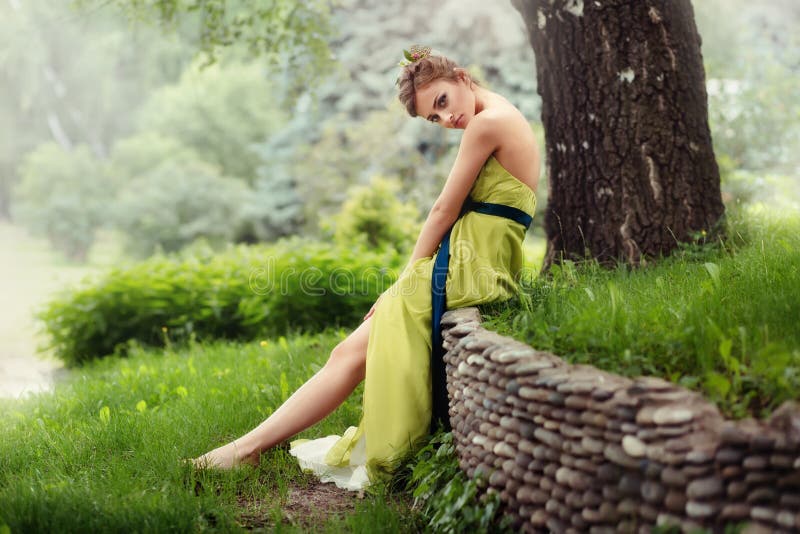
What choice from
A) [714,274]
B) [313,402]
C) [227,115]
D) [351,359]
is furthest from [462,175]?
[227,115]

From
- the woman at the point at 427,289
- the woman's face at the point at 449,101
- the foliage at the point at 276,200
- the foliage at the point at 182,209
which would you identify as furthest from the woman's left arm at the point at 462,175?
the foliage at the point at 182,209

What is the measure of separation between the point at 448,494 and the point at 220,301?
4.18 metres

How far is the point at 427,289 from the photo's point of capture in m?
3.12

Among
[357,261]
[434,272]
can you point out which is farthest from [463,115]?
[357,261]

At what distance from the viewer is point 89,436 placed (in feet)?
11.6

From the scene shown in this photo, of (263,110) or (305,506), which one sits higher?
(263,110)

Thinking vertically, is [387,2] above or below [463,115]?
above

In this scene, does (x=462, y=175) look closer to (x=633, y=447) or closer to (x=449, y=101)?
(x=449, y=101)

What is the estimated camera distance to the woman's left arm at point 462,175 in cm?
311

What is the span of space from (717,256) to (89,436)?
10.2 ft

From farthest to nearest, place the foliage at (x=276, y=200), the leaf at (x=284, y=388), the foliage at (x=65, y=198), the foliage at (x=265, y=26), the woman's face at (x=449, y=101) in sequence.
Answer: the foliage at (x=65, y=198)
the foliage at (x=276, y=200)
the foliage at (x=265, y=26)
the leaf at (x=284, y=388)
the woman's face at (x=449, y=101)

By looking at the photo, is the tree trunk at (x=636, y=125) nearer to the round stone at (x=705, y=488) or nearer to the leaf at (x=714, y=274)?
the leaf at (x=714, y=274)

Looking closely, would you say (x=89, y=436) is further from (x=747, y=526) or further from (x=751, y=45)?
(x=751, y=45)

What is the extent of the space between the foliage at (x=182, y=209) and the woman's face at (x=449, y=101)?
12101 mm
